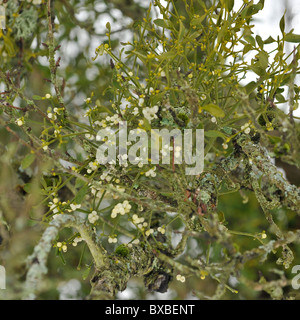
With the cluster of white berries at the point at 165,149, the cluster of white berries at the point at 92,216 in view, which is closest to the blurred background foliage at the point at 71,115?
the cluster of white berries at the point at 92,216

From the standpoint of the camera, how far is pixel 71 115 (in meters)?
0.83

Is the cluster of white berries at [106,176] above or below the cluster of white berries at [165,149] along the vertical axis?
below

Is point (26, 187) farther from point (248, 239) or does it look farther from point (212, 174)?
point (248, 239)

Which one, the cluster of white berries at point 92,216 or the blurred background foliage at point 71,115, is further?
the blurred background foliage at point 71,115

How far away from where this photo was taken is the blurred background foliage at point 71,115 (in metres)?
0.81

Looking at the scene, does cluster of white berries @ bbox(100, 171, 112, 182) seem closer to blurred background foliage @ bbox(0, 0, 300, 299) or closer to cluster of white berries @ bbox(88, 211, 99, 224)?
cluster of white berries @ bbox(88, 211, 99, 224)

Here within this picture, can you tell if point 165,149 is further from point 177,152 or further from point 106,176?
point 106,176

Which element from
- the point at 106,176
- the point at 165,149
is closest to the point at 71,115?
the point at 106,176

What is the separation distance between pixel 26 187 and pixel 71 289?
53 centimetres

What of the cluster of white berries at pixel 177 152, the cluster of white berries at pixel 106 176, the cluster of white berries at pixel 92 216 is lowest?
the cluster of white berries at pixel 92 216

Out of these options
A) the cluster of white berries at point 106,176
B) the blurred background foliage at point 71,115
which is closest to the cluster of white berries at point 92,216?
the cluster of white berries at point 106,176

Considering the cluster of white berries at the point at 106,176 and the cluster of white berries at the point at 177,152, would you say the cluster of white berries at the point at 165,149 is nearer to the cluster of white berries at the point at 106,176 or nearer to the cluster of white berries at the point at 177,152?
the cluster of white berries at the point at 177,152

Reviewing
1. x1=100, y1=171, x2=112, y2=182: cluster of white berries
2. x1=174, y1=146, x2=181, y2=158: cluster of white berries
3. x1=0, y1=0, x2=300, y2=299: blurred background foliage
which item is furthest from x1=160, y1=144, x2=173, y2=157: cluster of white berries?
x1=0, y1=0, x2=300, y2=299: blurred background foliage
